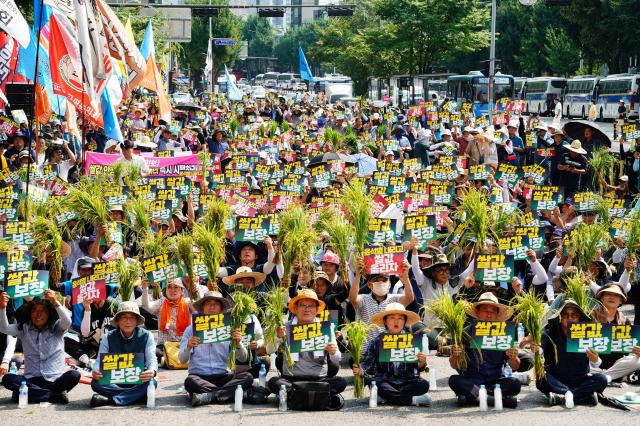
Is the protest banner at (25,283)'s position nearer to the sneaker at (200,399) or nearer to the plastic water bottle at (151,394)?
the plastic water bottle at (151,394)

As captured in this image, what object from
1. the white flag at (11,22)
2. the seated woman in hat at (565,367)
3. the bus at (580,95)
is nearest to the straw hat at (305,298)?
the seated woman in hat at (565,367)

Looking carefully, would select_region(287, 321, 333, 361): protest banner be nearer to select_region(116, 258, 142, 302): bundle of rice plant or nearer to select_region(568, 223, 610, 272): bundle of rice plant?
select_region(116, 258, 142, 302): bundle of rice plant

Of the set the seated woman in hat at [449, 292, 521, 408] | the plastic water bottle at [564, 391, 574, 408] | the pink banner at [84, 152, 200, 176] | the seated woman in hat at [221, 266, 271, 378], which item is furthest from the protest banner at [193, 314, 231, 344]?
the pink banner at [84, 152, 200, 176]

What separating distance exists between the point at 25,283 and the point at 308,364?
2695 mm

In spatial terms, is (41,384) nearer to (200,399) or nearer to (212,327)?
(200,399)

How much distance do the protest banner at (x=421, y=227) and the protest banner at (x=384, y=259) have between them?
1808 mm

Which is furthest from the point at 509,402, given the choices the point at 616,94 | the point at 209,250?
the point at 616,94

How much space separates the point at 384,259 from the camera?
12.7 meters

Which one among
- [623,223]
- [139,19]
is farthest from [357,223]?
[139,19]

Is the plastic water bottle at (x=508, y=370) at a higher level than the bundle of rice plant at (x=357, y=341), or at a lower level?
lower

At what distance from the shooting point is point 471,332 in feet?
35.7

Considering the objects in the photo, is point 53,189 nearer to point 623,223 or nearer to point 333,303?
point 333,303

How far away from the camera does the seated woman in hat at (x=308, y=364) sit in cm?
1102

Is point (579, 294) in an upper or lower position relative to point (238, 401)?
upper
